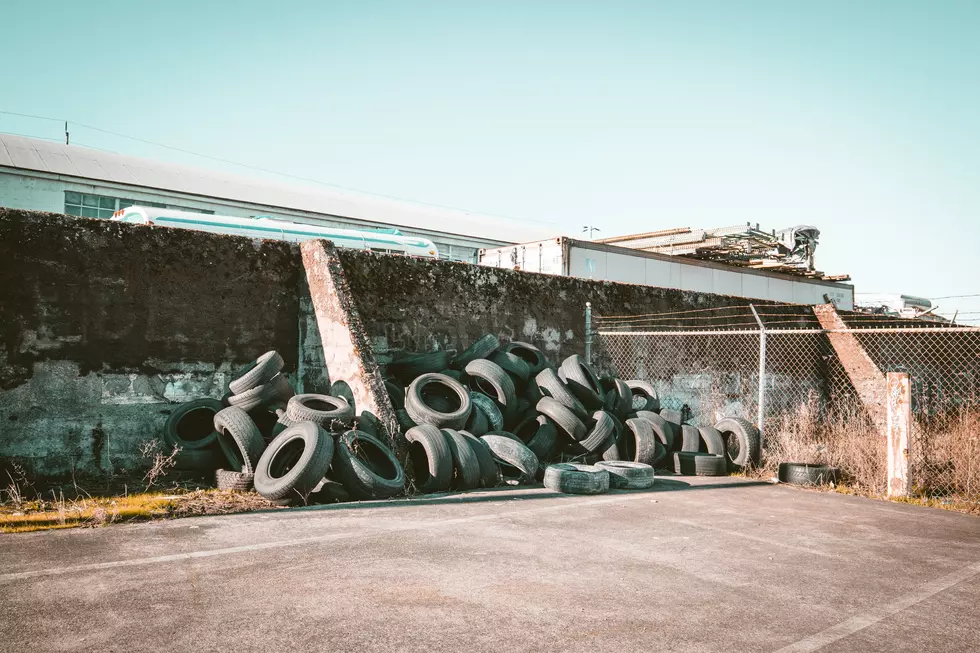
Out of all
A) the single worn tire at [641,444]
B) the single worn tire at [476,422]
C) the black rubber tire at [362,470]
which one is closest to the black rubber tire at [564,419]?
the single worn tire at [641,444]

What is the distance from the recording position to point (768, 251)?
2081 centimetres

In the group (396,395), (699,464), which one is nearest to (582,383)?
(699,464)

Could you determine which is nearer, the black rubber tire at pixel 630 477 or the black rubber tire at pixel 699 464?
the black rubber tire at pixel 630 477

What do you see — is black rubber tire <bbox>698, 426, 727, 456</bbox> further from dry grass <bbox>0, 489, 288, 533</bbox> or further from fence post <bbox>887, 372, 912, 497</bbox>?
dry grass <bbox>0, 489, 288, 533</bbox>

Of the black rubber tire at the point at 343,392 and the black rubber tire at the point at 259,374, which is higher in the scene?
the black rubber tire at the point at 259,374

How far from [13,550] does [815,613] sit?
538 centimetres

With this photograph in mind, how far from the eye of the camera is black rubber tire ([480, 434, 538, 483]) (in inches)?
329

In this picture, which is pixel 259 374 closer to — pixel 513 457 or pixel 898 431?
pixel 513 457

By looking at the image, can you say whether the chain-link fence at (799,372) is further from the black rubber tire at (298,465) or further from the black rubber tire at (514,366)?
the black rubber tire at (298,465)

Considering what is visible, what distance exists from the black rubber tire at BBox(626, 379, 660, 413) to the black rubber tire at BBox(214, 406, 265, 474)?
230 inches

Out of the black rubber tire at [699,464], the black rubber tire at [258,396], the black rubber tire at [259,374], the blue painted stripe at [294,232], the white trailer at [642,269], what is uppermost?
the blue painted stripe at [294,232]

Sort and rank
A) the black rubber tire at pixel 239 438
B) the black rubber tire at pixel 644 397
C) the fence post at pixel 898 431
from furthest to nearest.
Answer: the black rubber tire at pixel 644 397
the fence post at pixel 898 431
the black rubber tire at pixel 239 438

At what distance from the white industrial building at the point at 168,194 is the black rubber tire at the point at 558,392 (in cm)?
1178

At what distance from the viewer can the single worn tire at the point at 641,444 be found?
9.52 m
